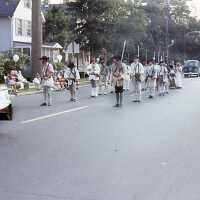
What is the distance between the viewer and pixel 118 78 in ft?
65.9

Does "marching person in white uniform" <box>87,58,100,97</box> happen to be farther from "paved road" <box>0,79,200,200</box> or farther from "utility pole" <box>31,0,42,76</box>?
"paved road" <box>0,79,200,200</box>

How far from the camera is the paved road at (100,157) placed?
277 inches

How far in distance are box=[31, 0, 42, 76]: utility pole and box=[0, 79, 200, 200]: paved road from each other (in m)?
20.0

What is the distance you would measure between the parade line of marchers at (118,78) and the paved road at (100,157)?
408 cm

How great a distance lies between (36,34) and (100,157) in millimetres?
27166

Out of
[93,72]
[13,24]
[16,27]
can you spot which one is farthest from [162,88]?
[16,27]

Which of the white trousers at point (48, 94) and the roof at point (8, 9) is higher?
the roof at point (8, 9)

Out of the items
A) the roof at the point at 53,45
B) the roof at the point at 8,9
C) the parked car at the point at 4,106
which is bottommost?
the parked car at the point at 4,106

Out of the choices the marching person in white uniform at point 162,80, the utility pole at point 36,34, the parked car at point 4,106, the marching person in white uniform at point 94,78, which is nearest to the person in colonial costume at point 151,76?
the marching person in white uniform at point 162,80

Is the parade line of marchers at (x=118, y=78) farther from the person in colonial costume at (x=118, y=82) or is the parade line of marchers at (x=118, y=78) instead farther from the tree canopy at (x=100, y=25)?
the tree canopy at (x=100, y=25)

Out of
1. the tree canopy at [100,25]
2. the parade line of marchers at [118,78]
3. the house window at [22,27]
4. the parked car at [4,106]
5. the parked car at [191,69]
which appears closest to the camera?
the parked car at [4,106]

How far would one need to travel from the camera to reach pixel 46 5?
69.6 meters

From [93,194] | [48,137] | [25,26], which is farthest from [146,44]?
[93,194]

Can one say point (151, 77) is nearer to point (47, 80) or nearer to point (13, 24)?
point (47, 80)
